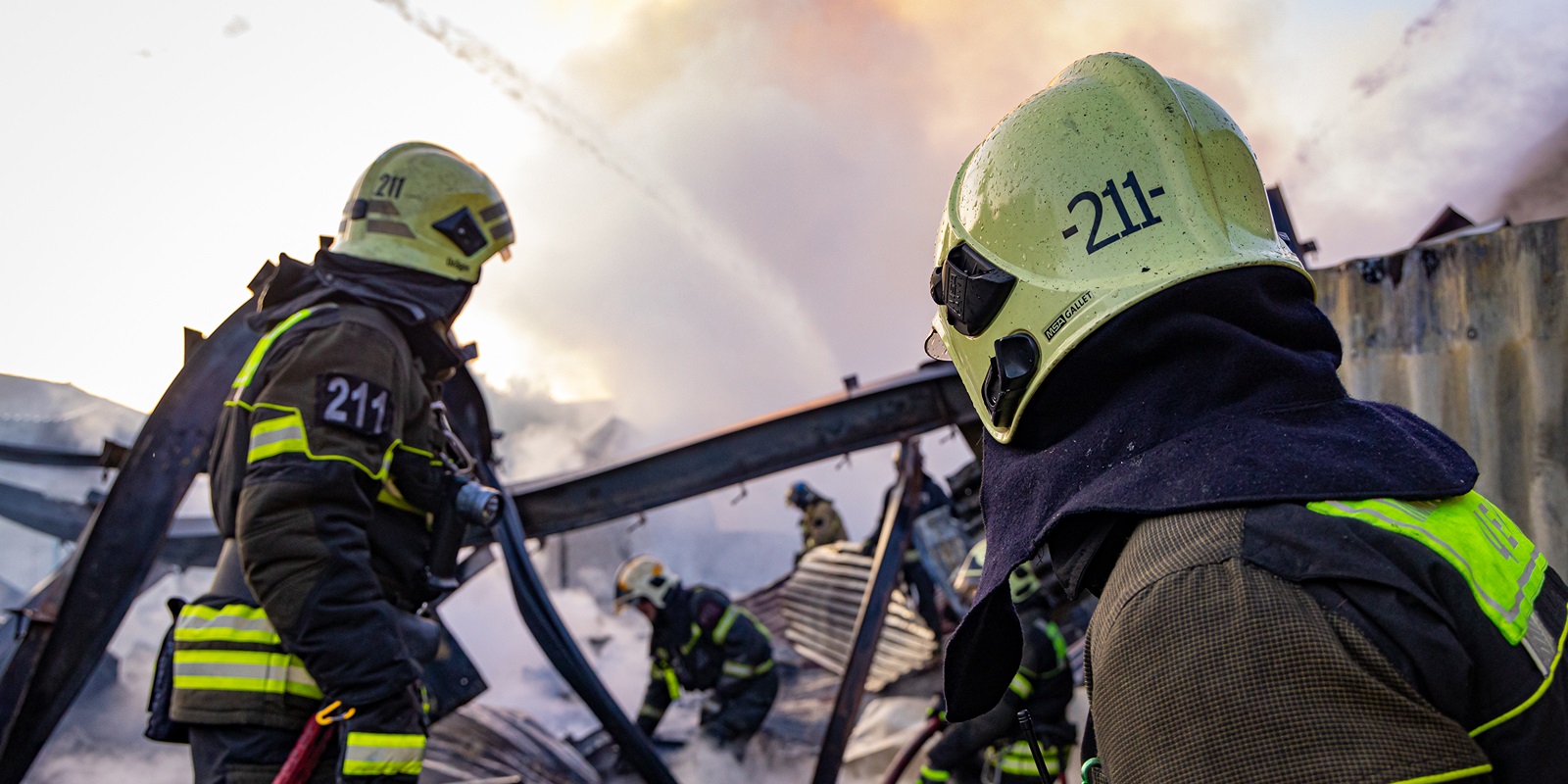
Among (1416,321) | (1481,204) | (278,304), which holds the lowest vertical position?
(278,304)

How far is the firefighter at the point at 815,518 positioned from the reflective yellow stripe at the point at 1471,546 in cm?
961

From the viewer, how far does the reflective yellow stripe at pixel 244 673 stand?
7.79 feet

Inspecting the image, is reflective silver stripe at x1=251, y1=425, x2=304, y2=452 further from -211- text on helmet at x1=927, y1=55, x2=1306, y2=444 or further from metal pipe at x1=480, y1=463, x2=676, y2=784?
-211- text on helmet at x1=927, y1=55, x2=1306, y2=444

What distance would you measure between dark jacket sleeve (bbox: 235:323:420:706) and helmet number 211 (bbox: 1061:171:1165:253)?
76.3 inches

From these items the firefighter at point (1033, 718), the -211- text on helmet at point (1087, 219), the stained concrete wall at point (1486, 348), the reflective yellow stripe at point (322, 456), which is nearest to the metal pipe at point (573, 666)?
the reflective yellow stripe at point (322, 456)

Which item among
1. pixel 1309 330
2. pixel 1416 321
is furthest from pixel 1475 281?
pixel 1309 330

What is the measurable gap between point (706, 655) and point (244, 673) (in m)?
5.02

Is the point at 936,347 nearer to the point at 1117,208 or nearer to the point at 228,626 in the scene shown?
the point at 1117,208

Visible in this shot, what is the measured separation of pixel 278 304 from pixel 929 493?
6.40m

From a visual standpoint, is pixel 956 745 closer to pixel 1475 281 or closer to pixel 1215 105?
pixel 1475 281

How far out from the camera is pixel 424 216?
3.13 m

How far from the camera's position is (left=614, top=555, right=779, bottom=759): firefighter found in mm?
6867

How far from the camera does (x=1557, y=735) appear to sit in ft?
2.83

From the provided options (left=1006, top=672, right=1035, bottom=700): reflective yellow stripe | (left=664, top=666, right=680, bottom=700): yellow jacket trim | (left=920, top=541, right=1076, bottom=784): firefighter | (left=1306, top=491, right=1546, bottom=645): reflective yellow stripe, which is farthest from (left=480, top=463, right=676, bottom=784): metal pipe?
(left=664, top=666, right=680, bottom=700): yellow jacket trim
